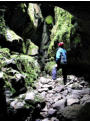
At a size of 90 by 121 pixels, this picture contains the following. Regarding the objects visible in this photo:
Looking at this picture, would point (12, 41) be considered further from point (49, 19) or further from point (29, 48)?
point (49, 19)

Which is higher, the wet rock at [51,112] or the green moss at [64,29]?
the green moss at [64,29]

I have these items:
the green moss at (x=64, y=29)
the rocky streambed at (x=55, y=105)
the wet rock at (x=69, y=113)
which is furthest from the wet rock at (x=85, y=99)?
the green moss at (x=64, y=29)

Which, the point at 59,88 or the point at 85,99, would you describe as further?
the point at 59,88

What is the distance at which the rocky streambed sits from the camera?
6805 mm

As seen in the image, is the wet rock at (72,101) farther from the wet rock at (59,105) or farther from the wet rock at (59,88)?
the wet rock at (59,88)

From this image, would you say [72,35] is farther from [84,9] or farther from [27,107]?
[27,107]

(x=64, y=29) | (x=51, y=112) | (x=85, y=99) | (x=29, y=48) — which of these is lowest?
(x=51, y=112)

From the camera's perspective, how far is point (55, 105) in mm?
7816

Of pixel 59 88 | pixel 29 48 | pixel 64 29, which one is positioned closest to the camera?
pixel 59 88

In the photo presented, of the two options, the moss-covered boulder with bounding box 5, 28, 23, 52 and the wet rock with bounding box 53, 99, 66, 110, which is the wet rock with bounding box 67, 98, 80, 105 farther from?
the moss-covered boulder with bounding box 5, 28, 23, 52

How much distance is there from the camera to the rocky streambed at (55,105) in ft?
22.3

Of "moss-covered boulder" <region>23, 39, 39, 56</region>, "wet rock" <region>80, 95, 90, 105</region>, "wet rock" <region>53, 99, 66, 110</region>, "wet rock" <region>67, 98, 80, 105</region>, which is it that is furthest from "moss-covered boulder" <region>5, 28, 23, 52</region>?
"wet rock" <region>80, 95, 90, 105</region>

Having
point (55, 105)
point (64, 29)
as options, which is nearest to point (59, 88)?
point (55, 105)

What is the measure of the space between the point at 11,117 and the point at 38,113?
1.41 meters
